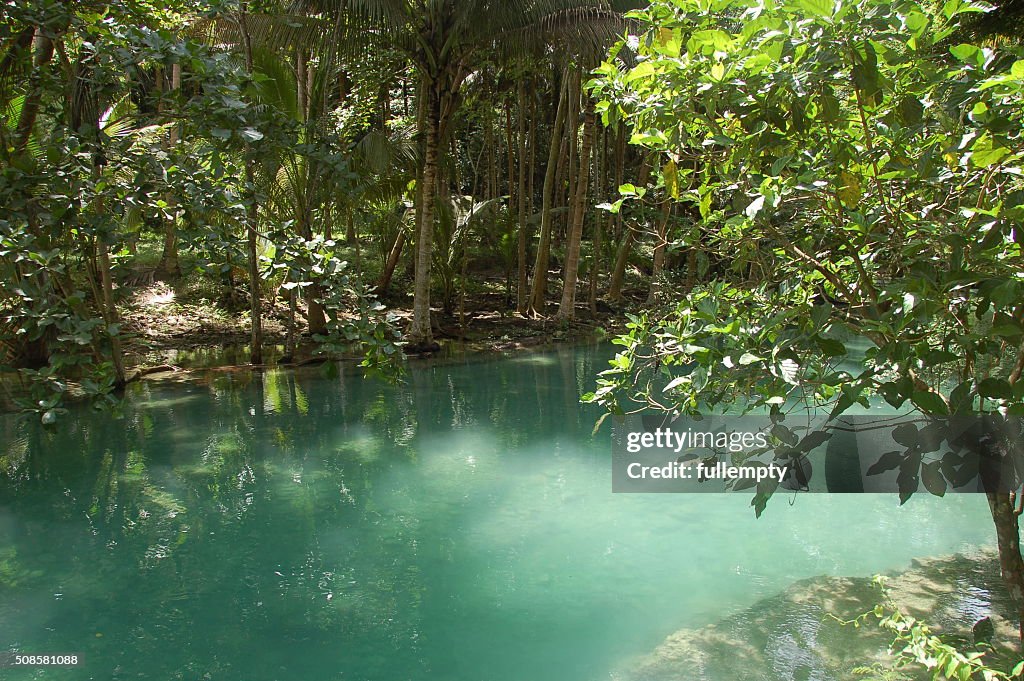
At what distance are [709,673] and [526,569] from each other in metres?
1.48

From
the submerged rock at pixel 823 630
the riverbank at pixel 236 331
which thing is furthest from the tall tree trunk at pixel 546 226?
the submerged rock at pixel 823 630

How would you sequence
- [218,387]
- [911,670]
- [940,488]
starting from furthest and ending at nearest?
[218,387] → [911,670] → [940,488]

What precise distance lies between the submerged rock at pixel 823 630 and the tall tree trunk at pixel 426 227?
9.05 m

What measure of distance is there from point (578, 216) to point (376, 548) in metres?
11.0

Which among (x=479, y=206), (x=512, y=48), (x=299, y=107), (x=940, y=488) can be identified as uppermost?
(x=512, y=48)

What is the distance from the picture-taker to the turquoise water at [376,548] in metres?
4.00

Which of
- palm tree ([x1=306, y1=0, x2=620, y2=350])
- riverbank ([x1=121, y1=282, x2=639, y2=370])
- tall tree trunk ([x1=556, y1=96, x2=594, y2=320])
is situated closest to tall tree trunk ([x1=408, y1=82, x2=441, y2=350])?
palm tree ([x1=306, y1=0, x2=620, y2=350])

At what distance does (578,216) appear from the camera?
15.3 meters

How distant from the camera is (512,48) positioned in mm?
12375

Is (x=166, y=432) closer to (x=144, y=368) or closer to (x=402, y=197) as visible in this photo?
(x=144, y=368)

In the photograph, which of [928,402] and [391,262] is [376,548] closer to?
[928,402]

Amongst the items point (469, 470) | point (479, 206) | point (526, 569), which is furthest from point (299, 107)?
point (526, 569)

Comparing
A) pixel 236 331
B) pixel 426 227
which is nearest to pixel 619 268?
pixel 426 227
